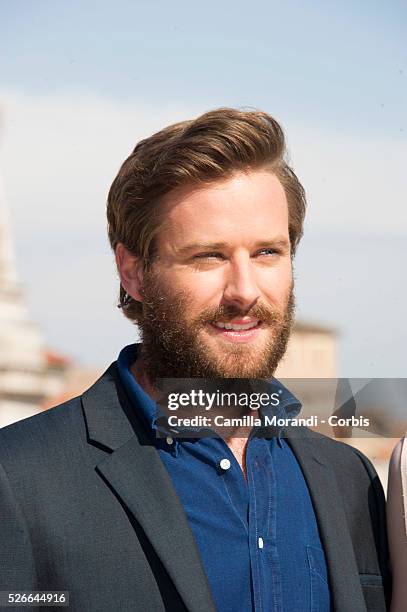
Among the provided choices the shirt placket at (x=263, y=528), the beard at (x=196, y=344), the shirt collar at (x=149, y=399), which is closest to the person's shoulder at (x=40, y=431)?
the shirt collar at (x=149, y=399)

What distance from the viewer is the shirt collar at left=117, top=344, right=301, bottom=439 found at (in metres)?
3.18

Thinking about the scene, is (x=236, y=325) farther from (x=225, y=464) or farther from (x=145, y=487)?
(x=145, y=487)

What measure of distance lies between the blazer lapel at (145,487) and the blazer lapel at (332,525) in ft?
1.50

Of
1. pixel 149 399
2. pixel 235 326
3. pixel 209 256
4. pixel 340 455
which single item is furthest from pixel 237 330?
pixel 340 455

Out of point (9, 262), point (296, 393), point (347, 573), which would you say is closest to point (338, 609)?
point (347, 573)

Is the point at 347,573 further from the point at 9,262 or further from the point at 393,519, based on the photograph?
the point at 9,262

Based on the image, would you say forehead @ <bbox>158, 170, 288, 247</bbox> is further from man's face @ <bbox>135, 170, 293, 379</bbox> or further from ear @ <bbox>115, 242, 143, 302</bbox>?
ear @ <bbox>115, 242, 143, 302</bbox>

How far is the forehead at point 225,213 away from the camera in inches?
125

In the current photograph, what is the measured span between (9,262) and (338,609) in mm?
27127

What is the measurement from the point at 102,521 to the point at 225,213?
102 centimetres

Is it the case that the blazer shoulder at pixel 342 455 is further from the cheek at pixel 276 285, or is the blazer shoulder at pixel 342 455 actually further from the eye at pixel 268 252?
the eye at pixel 268 252

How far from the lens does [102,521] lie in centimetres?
296

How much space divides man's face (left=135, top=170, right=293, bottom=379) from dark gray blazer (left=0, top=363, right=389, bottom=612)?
28 centimetres

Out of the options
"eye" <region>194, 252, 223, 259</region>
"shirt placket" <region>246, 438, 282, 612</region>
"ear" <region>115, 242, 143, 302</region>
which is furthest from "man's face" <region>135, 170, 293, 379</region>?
"shirt placket" <region>246, 438, 282, 612</region>
